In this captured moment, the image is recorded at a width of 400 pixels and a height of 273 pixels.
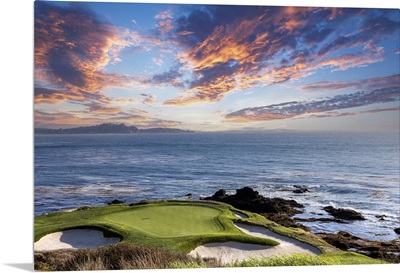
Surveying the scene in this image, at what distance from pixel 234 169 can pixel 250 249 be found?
1.59 metres

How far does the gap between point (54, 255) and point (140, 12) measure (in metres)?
4.46

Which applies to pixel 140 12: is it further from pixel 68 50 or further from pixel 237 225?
pixel 237 225

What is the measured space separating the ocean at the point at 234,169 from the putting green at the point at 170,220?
0.83 feet

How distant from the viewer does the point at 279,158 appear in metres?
10.4

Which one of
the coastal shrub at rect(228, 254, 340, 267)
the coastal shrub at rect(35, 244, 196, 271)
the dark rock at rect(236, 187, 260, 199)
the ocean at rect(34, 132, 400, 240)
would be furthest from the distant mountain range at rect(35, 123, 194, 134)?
the coastal shrub at rect(228, 254, 340, 267)

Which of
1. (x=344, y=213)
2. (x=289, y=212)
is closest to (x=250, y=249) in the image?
(x=289, y=212)

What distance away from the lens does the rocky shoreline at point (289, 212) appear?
979 cm

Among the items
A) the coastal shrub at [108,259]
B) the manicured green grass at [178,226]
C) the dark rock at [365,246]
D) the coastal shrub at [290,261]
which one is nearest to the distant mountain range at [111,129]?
the manicured green grass at [178,226]

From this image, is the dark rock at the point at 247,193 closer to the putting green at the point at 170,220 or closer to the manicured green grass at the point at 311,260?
the putting green at the point at 170,220

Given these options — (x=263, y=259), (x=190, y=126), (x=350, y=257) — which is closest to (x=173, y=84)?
(x=190, y=126)

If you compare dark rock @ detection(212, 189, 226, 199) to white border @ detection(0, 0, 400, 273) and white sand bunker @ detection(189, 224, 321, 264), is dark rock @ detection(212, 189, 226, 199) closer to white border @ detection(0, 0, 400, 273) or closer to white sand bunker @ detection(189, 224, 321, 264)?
white sand bunker @ detection(189, 224, 321, 264)

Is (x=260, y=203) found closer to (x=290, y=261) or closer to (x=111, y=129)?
(x=290, y=261)

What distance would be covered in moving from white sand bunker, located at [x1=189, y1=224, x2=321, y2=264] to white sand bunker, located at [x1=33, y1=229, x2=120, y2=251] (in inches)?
59.8

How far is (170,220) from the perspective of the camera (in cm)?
974
